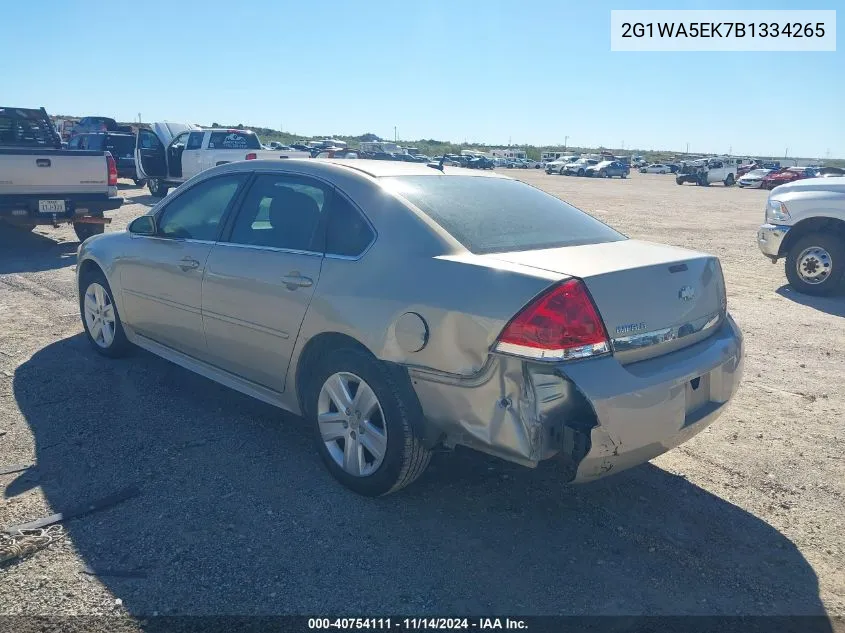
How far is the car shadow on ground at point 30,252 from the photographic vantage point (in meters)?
9.73

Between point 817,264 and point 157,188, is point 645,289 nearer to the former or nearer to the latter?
point 817,264

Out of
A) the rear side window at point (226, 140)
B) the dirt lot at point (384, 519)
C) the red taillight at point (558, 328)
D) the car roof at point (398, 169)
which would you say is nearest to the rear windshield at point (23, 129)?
the rear side window at point (226, 140)

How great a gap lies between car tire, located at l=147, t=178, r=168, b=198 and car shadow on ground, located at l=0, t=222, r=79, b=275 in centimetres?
760

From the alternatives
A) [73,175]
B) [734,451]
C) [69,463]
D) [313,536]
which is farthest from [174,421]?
[73,175]

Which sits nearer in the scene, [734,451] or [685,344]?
[685,344]

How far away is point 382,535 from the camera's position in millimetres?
3350

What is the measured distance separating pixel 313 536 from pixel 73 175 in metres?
9.30

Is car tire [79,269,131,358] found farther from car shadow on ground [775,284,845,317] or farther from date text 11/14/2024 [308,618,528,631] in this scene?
car shadow on ground [775,284,845,317]

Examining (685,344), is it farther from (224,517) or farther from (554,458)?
(224,517)

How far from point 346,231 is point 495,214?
800 millimetres

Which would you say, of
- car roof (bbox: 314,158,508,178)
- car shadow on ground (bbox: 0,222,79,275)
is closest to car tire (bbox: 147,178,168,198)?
car shadow on ground (bbox: 0,222,79,275)

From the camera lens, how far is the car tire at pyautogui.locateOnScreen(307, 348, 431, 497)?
338 cm

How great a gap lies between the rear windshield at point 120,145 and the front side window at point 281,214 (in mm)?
21246

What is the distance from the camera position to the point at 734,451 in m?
4.36
